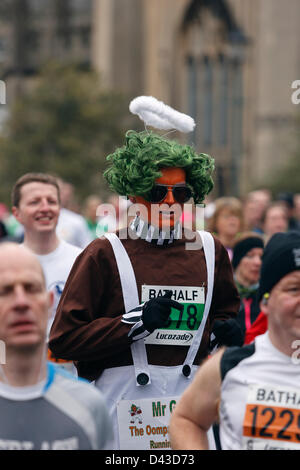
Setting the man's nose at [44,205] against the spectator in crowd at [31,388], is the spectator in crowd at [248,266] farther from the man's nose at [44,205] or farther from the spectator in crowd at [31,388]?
the spectator in crowd at [31,388]

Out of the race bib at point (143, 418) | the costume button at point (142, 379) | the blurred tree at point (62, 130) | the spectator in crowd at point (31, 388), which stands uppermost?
the spectator in crowd at point (31, 388)

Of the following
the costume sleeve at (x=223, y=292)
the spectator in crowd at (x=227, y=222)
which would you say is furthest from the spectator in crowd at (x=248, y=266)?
the costume sleeve at (x=223, y=292)

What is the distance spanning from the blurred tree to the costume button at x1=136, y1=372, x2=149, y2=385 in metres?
31.9

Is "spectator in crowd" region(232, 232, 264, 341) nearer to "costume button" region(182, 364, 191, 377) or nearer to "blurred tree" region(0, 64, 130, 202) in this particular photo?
"costume button" region(182, 364, 191, 377)


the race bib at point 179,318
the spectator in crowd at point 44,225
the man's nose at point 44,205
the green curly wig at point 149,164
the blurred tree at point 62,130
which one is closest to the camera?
the race bib at point 179,318

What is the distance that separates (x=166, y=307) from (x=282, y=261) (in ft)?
3.63

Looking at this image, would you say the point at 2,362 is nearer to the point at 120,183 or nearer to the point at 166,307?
the point at 166,307

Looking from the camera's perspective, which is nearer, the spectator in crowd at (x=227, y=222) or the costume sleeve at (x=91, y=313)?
the costume sleeve at (x=91, y=313)

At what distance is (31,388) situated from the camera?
3.19 metres

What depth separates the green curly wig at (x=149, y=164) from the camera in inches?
196

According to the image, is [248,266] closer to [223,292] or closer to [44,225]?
[44,225]

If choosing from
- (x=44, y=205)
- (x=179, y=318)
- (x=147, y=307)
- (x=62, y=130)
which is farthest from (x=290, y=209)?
(x=62, y=130)

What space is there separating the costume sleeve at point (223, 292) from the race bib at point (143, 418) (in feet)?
1.61

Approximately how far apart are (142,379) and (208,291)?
507 mm
